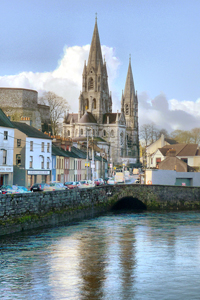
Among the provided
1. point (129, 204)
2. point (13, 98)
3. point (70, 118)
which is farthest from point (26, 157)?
point (70, 118)

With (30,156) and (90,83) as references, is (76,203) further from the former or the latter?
(90,83)

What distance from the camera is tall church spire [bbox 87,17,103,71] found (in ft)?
577

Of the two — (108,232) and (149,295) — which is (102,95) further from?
(149,295)

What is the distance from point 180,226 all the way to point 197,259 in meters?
12.1

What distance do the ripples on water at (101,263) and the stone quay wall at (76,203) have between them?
44.6 inches

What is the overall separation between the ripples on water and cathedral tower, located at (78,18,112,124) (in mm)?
150042

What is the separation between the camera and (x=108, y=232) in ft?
103

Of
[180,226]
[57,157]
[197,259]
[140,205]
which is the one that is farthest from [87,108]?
[197,259]

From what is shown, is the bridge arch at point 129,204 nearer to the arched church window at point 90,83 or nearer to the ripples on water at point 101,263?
the ripples on water at point 101,263

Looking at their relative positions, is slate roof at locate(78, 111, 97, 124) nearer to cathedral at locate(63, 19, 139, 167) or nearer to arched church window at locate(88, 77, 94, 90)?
cathedral at locate(63, 19, 139, 167)

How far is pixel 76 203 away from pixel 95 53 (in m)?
146

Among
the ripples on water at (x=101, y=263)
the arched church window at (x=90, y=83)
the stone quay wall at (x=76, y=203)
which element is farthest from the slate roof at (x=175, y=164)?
the arched church window at (x=90, y=83)

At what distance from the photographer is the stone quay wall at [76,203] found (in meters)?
27.8

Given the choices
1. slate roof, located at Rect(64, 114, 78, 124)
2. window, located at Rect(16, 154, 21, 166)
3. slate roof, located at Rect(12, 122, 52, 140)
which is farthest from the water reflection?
slate roof, located at Rect(64, 114, 78, 124)
